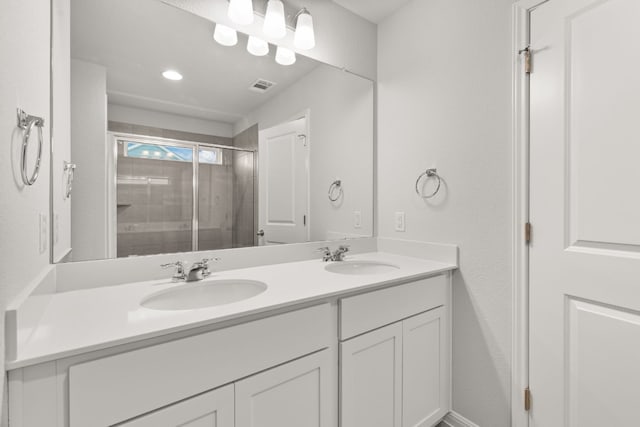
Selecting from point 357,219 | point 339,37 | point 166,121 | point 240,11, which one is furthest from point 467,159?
point 166,121

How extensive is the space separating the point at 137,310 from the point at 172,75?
1019 mm

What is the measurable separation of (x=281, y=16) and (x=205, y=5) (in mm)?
369

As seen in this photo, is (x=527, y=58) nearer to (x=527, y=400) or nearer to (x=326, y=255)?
(x=326, y=255)

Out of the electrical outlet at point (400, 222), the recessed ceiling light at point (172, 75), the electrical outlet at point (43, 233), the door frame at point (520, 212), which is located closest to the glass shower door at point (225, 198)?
the recessed ceiling light at point (172, 75)

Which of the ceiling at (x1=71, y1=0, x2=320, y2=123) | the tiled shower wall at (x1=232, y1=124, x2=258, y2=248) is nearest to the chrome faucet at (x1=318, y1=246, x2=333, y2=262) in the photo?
the tiled shower wall at (x1=232, y1=124, x2=258, y2=248)

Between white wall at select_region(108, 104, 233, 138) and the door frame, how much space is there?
1.33 meters

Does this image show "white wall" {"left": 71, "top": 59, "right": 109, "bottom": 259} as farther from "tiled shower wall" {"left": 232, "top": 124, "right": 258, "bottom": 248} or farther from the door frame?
the door frame

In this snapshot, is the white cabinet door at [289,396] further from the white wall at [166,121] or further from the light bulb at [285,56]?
the light bulb at [285,56]

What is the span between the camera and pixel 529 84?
1290 millimetres

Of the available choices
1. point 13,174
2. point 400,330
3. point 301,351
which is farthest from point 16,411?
point 400,330

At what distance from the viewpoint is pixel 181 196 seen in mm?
1393

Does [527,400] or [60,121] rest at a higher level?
[60,121]

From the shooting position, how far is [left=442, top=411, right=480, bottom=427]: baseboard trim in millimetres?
1514

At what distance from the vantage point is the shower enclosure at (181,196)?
1.27m
